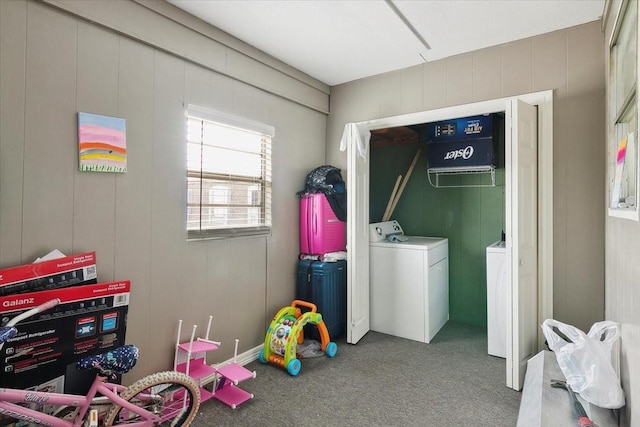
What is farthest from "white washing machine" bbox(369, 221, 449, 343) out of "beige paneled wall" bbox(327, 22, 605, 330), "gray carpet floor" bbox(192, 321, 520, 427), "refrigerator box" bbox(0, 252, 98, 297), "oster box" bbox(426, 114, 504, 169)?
"refrigerator box" bbox(0, 252, 98, 297)

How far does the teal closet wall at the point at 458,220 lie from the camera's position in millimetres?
3539

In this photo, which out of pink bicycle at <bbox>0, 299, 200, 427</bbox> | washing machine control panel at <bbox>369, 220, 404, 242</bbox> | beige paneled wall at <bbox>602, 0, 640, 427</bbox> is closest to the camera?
beige paneled wall at <bbox>602, 0, 640, 427</bbox>

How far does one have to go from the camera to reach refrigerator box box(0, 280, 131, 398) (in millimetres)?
1486

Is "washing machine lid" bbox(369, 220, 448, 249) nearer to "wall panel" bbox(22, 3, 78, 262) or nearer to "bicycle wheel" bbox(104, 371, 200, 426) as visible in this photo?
"bicycle wheel" bbox(104, 371, 200, 426)

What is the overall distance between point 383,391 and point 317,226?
4.72 ft

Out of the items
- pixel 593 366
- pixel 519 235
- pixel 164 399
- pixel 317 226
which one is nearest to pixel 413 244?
pixel 317 226

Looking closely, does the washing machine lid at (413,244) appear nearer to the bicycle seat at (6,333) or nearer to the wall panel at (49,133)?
the wall panel at (49,133)

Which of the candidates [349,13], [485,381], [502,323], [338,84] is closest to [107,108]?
[349,13]

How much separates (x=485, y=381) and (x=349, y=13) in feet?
8.98

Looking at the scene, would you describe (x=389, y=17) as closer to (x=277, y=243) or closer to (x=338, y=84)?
(x=338, y=84)

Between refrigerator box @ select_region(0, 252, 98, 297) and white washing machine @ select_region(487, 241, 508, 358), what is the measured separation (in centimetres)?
289

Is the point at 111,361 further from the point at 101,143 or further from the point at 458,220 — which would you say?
the point at 458,220

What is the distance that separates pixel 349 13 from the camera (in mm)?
2246

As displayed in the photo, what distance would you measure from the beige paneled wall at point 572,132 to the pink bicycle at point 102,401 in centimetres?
264
